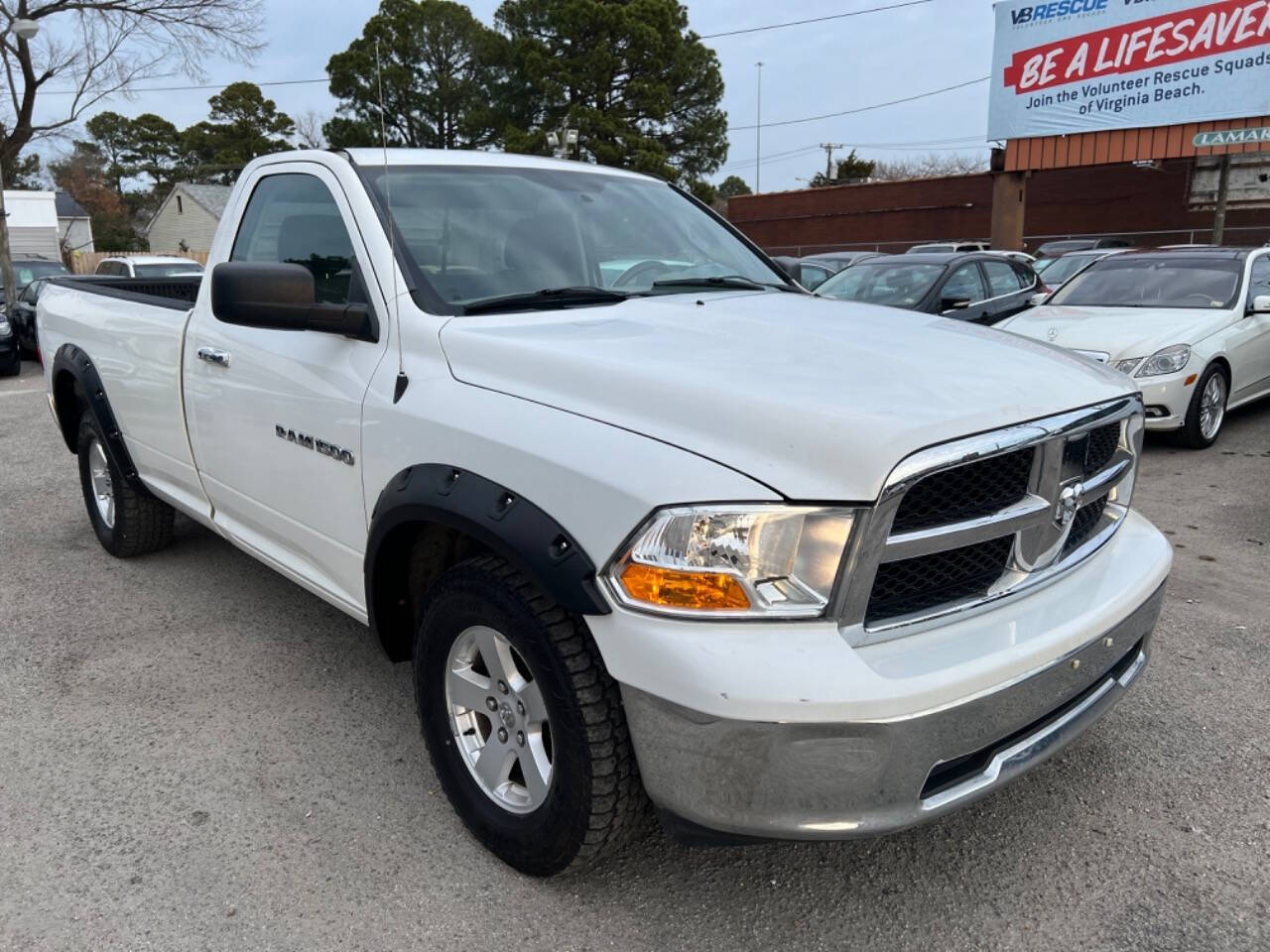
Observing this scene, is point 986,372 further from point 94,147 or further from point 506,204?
point 94,147

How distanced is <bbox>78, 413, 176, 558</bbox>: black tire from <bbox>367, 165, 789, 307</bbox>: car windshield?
101 inches

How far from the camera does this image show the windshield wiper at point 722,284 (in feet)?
10.9

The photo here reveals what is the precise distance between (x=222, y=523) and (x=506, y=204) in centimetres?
174

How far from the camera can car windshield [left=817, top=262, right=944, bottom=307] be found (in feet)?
31.4

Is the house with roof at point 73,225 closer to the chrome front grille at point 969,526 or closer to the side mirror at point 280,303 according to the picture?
the side mirror at point 280,303

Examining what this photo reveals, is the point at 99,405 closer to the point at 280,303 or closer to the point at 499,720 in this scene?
the point at 280,303

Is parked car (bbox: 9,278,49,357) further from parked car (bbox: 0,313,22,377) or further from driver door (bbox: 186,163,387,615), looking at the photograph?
driver door (bbox: 186,163,387,615)

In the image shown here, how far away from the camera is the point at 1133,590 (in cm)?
250

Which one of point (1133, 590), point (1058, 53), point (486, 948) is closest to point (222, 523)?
point (486, 948)

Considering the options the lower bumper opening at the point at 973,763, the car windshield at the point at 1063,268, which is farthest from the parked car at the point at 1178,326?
the car windshield at the point at 1063,268

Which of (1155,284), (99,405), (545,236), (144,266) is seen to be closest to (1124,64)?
(1155,284)

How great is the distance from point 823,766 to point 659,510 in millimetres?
600

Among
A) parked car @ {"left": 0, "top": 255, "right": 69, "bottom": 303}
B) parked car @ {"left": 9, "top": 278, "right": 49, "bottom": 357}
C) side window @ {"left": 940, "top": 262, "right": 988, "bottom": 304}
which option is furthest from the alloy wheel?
parked car @ {"left": 0, "top": 255, "right": 69, "bottom": 303}

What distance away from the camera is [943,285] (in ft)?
31.2
